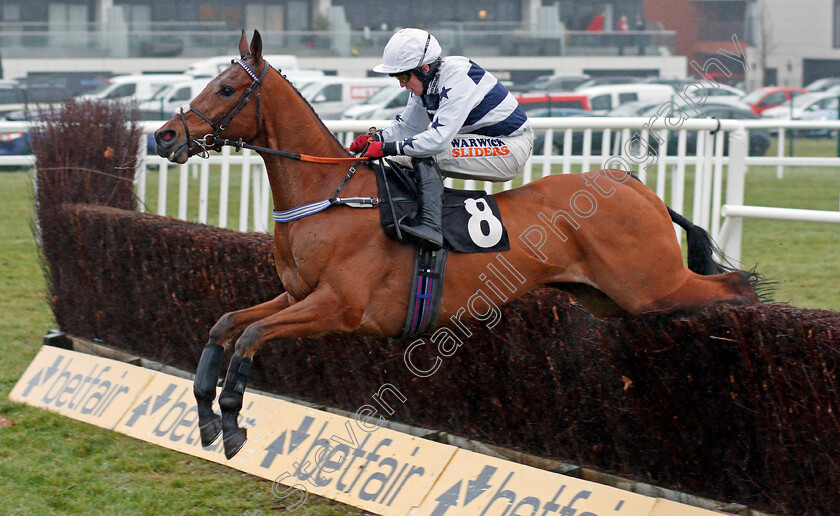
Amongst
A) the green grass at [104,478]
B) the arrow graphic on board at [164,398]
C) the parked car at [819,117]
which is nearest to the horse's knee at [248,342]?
the green grass at [104,478]

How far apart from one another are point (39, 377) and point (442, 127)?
3.31 metres

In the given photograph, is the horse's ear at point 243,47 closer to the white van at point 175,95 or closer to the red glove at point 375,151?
the red glove at point 375,151

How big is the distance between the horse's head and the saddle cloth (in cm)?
62

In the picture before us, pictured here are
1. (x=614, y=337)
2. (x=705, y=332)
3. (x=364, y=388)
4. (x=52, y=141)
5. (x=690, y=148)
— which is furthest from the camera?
(x=690, y=148)

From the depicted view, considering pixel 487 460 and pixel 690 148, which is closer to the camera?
pixel 487 460

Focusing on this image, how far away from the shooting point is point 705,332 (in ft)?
11.9

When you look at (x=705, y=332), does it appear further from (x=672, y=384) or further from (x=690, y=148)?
(x=690, y=148)

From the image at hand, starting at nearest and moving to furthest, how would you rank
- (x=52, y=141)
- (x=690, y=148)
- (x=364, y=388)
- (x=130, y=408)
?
(x=364, y=388)
(x=130, y=408)
(x=52, y=141)
(x=690, y=148)

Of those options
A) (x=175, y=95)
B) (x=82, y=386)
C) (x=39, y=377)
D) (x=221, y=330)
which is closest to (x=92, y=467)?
(x=82, y=386)

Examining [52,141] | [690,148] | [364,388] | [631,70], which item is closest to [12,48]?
[631,70]

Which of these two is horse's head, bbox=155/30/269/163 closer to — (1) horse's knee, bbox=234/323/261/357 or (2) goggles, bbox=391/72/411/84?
(2) goggles, bbox=391/72/411/84

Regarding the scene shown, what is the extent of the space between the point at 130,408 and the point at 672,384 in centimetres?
303

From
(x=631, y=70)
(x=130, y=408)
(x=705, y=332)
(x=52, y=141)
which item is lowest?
(x=130, y=408)

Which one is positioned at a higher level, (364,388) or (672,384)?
(672,384)
